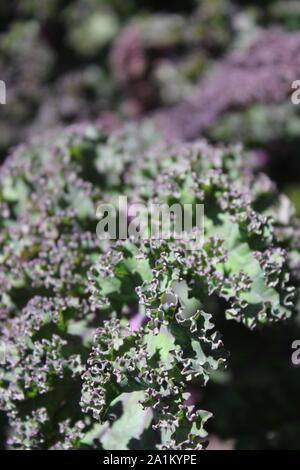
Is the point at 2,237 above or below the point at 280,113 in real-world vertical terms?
below

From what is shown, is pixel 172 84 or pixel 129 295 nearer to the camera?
pixel 129 295

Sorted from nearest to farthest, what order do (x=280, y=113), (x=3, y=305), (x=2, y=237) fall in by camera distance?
(x=3, y=305) < (x=2, y=237) < (x=280, y=113)

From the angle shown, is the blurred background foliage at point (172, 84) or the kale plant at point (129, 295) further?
the blurred background foliage at point (172, 84)

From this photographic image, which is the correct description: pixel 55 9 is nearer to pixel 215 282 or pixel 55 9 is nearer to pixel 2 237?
pixel 2 237

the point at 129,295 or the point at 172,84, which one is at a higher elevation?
the point at 172,84
